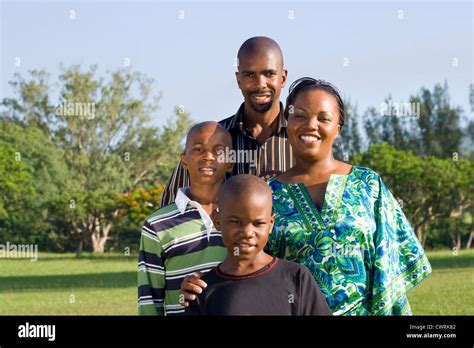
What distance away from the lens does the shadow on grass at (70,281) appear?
1806 centimetres

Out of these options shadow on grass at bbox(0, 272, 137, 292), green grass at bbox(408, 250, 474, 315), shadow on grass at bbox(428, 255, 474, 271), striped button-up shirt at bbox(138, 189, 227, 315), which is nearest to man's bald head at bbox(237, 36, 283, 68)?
striped button-up shirt at bbox(138, 189, 227, 315)

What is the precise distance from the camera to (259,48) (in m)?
4.42

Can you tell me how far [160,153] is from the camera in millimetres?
41531

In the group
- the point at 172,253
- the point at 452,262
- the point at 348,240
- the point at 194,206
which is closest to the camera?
the point at 348,240

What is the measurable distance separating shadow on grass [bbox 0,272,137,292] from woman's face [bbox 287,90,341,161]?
49.3 ft

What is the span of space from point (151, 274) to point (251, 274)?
2.15ft

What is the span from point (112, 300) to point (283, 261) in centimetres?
1210

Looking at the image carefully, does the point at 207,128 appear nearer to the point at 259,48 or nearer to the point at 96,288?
the point at 259,48

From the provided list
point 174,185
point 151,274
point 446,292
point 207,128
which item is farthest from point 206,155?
point 446,292

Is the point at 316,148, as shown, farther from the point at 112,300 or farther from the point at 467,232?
the point at 467,232

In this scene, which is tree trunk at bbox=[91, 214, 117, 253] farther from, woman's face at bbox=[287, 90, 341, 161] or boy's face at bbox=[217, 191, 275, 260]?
boy's face at bbox=[217, 191, 275, 260]

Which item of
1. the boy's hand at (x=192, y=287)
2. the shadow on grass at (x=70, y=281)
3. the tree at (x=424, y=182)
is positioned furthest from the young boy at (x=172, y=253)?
the tree at (x=424, y=182)

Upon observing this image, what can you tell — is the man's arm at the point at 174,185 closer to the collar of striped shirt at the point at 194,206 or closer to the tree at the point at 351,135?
the collar of striped shirt at the point at 194,206
